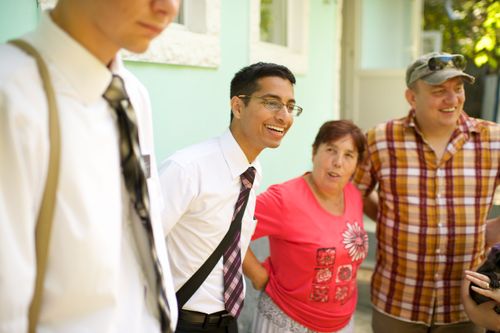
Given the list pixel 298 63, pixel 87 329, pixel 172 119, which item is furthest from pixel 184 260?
pixel 298 63

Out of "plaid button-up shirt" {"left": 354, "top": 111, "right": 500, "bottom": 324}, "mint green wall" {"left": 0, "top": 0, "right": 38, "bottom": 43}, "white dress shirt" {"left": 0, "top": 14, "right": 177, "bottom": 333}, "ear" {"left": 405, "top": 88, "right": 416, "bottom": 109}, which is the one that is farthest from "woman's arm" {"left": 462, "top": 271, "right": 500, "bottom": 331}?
"mint green wall" {"left": 0, "top": 0, "right": 38, "bottom": 43}

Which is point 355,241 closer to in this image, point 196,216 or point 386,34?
point 196,216

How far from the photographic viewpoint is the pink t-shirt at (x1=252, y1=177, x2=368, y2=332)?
8.90 feet

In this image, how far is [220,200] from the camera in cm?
221

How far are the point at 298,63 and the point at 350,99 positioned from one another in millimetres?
3095

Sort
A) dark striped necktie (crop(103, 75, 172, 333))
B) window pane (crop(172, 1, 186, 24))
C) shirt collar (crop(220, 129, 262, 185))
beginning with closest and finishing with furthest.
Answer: dark striped necktie (crop(103, 75, 172, 333)), shirt collar (crop(220, 129, 262, 185)), window pane (crop(172, 1, 186, 24))

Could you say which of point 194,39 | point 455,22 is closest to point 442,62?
point 194,39

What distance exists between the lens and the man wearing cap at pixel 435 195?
9.78 ft

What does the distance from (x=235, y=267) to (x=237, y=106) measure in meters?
0.73

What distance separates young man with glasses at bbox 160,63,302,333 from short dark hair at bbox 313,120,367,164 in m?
0.53

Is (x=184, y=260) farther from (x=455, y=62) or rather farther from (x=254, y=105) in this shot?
(x=455, y=62)

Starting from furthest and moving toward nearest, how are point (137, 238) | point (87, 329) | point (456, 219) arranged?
1. point (456, 219)
2. point (137, 238)
3. point (87, 329)

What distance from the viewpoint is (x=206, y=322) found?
2215 millimetres

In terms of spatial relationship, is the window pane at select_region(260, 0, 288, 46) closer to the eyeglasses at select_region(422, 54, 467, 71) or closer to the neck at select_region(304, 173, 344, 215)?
the eyeglasses at select_region(422, 54, 467, 71)
